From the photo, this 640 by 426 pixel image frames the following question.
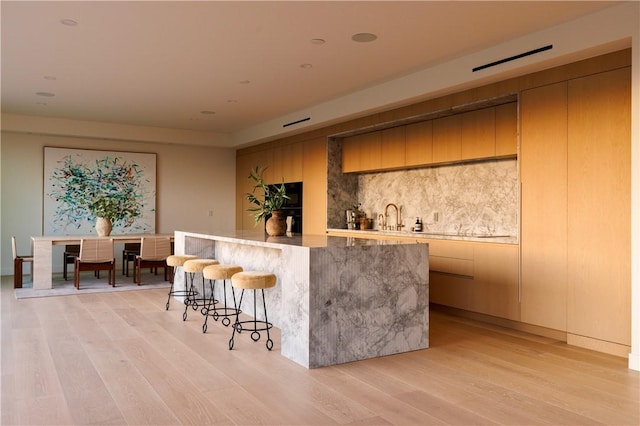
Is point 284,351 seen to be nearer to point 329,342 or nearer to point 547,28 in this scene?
point 329,342

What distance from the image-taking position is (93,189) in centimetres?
962

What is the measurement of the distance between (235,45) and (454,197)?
3.31 metres

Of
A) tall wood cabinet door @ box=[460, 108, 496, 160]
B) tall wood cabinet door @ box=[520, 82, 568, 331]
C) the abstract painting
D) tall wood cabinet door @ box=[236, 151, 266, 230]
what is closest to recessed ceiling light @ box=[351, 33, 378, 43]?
tall wood cabinet door @ box=[520, 82, 568, 331]

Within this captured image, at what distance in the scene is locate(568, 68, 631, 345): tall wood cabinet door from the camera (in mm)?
4051

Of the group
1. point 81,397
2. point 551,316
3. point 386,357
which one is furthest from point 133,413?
point 551,316

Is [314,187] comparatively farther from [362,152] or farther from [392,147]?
[392,147]

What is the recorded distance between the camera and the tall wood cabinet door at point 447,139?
5930mm

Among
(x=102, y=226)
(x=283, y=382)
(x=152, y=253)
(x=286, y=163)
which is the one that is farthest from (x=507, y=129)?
(x=102, y=226)

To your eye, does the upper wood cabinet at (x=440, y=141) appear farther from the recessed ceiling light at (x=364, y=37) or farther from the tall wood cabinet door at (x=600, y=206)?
the recessed ceiling light at (x=364, y=37)

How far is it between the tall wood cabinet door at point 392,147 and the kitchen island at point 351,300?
8.97 ft

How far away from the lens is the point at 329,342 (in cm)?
379

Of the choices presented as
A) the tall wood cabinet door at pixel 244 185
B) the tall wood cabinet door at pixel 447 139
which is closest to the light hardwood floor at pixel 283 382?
the tall wood cabinet door at pixel 447 139

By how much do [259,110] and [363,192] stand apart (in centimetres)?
213

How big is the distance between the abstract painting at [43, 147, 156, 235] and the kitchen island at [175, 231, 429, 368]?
621 cm
